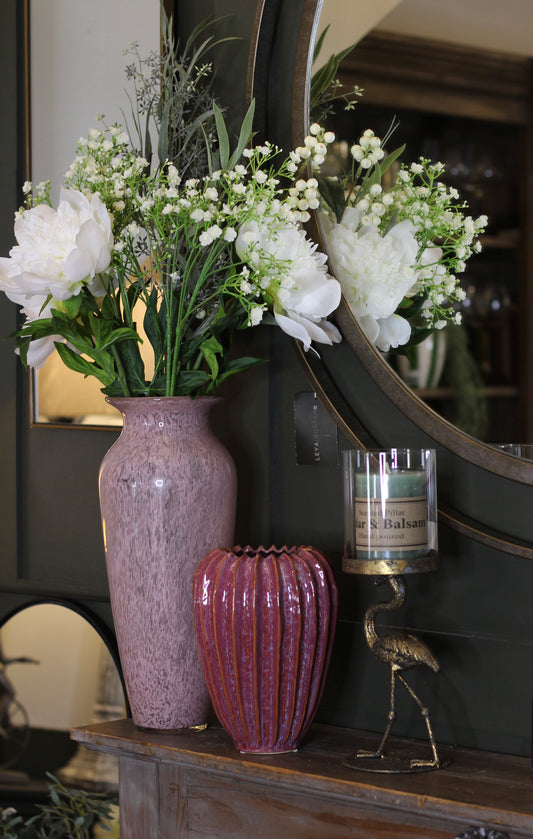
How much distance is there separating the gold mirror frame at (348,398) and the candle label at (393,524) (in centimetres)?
11

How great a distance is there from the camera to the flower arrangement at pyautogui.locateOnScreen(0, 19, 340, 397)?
1.10 m

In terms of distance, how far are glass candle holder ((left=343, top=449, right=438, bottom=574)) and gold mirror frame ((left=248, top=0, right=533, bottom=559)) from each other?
7cm

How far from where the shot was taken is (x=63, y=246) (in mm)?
1104

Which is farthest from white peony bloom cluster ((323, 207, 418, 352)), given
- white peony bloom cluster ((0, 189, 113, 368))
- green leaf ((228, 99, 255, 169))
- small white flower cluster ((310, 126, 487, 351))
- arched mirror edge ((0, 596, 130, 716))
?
arched mirror edge ((0, 596, 130, 716))

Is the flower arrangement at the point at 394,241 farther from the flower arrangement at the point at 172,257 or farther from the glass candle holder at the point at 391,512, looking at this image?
the glass candle holder at the point at 391,512

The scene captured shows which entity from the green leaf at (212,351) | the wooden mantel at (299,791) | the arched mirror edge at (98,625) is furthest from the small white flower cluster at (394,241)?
the arched mirror edge at (98,625)

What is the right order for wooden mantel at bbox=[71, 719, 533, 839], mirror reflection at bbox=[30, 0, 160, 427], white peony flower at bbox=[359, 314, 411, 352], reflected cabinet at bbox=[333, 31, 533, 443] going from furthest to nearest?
mirror reflection at bbox=[30, 0, 160, 427]
white peony flower at bbox=[359, 314, 411, 352]
reflected cabinet at bbox=[333, 31, 533, 443]
wooden mantel at bbox=[71, 719, 533, 839]

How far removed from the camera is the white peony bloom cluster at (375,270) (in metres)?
1.17

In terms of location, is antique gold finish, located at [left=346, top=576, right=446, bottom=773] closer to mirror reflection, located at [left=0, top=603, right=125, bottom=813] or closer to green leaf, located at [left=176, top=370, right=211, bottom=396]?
green leaf, located at [left=176, top=370, right=211, bottom=396]

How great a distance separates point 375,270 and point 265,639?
443mm

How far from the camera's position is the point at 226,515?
120 centimetres

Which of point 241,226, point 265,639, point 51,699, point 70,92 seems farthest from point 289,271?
point 51,699

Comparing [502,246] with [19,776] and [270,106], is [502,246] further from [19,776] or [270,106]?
[19,776]

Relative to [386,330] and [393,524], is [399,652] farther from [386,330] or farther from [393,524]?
[386,330]
